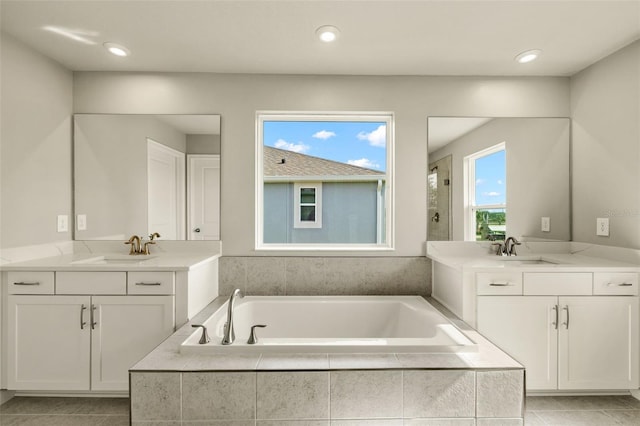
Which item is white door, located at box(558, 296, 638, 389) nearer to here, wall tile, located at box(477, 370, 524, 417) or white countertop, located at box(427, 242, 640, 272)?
white countertop, located at box(427, 242, 640, 272)

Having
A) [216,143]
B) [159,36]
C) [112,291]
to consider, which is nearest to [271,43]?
[159,36]

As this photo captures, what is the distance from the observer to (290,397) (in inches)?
54.4

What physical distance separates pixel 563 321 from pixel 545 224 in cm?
84

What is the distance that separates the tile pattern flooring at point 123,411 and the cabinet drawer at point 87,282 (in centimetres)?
70

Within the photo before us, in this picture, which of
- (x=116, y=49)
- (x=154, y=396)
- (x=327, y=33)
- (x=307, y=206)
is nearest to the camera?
(x=154, y=396)

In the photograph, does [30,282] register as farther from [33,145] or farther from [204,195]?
[204,195]

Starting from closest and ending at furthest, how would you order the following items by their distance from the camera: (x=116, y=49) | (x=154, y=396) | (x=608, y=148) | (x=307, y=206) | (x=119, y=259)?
(x=154, y=396) → (x=116, y=49) → (x=608, y=148) → (x=119, y=259) → (x=307, y=206)

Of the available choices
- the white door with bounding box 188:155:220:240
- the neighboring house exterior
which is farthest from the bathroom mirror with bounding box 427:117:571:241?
the white door with bounding box 188:155:220:240

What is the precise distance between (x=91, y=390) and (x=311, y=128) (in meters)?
2.31

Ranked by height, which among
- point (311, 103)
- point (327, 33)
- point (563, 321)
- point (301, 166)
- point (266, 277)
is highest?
point (327, 33)

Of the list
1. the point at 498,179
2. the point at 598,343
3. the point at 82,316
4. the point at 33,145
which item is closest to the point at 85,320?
the point at 82,316

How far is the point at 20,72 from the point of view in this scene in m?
2.05

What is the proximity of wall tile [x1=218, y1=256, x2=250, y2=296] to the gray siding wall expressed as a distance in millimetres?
281

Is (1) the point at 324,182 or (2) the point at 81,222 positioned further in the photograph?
(1) the point at 324,182
